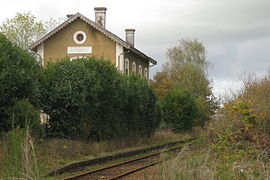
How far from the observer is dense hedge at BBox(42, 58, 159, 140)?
2064 centimetres

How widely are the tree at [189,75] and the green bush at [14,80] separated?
117 feet

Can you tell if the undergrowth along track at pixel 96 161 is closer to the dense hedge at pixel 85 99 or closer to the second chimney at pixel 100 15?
the dense hedge at pixel 85 99

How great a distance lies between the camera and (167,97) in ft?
143

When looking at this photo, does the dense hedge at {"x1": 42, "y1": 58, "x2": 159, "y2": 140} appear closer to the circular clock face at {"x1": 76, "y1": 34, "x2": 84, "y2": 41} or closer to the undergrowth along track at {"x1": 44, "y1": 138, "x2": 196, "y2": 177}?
the undergrowth along track at {"x1": 44, "y1": 138, "x2": 196, "y2": 177}

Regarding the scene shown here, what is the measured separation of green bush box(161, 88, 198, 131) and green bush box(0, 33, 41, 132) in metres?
25.5

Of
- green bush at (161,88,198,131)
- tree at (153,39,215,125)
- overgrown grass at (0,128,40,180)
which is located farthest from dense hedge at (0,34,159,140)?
tree at (153,39,215,125)

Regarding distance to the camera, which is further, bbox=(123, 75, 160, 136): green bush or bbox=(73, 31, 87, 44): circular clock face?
bbox=(73, 31, 87, 44): circular clock face

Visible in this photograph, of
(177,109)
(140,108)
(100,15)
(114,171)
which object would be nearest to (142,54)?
(100,15)

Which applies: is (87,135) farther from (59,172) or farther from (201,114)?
(201,114)

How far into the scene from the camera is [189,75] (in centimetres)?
6725

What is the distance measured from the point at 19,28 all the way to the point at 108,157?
3415cm

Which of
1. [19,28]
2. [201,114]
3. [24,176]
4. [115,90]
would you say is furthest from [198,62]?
[24,176]

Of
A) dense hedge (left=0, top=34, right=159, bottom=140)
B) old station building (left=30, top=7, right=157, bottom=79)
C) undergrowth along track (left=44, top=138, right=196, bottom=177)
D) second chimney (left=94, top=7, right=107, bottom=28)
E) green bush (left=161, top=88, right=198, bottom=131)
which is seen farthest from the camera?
green bush (left=161, top=88, right=198, bottom=131)

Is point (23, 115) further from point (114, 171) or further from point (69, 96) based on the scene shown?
point (69, 96)
